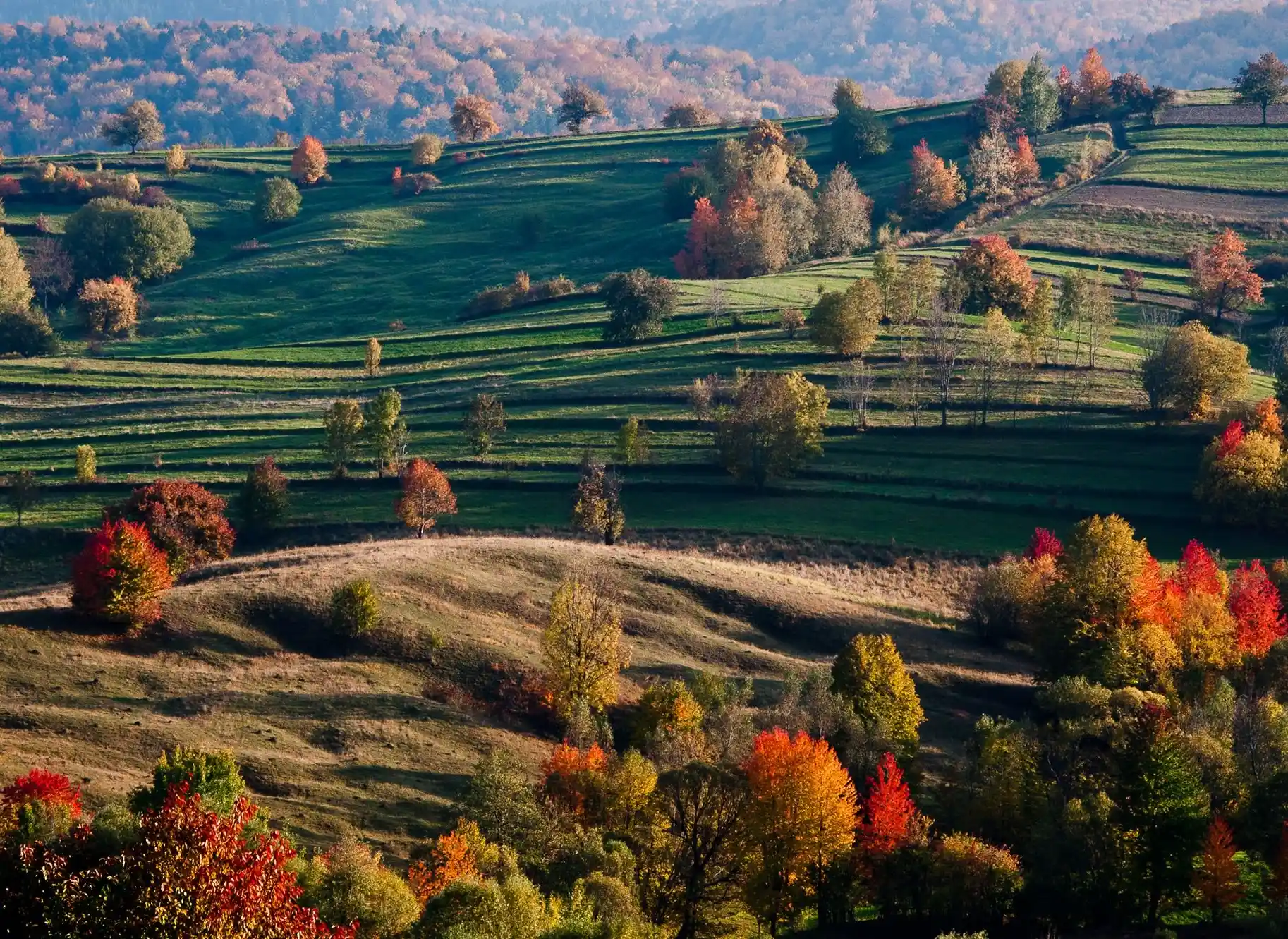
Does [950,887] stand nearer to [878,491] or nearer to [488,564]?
[488,564]

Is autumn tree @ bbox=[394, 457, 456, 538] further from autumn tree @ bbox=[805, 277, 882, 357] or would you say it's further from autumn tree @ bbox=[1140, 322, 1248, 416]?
autumn tree @ bbox=[1140, 322, 1248, 416]

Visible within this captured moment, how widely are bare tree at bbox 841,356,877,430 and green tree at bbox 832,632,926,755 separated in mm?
59112

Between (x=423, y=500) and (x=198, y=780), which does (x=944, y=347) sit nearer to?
(x=423, y=500)

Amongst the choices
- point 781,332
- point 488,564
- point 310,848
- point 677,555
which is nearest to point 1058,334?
point 781,332

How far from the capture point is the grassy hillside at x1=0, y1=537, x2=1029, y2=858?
66.1 meters

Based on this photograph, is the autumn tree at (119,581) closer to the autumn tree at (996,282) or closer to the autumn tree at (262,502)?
the autumn tree at (262,502)

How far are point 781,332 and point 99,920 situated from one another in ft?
444

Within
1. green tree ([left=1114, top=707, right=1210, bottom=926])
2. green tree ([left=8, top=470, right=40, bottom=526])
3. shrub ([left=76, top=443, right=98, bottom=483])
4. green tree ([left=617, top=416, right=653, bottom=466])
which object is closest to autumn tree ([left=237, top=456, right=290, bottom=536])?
green tree ([left=8, top=470, right=40, bottom=526])

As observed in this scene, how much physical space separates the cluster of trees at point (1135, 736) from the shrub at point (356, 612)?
3669cm

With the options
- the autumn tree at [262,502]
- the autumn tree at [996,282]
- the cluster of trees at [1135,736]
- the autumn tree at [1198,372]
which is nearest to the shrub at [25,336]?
the autumn tree at [262,502]

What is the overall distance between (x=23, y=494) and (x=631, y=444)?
5557cm

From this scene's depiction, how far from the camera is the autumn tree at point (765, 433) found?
125875 millimetres

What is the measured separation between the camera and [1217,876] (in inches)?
2547

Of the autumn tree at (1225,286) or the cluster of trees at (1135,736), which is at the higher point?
the autumn tree at (1225,286)
